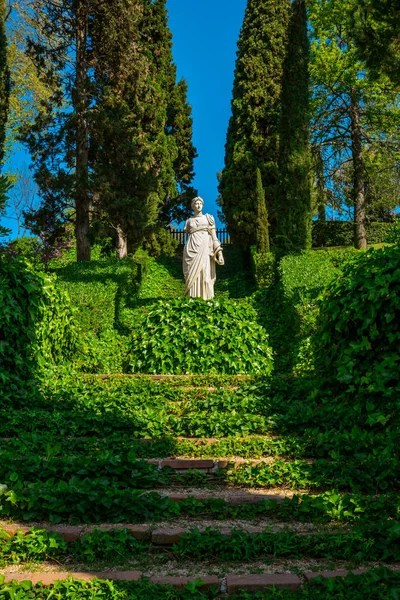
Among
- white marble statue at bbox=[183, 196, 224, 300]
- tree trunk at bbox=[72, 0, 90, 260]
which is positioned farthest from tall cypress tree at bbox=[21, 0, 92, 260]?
white marble statue at bbox=[183, 196, 224, 300]

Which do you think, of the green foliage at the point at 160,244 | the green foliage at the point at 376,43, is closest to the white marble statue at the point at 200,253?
the green foliage at the point at 376,43

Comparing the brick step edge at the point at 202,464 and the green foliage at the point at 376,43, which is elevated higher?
the green foliage at the point at 376,43

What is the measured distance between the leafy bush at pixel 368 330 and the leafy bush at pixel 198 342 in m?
3.07

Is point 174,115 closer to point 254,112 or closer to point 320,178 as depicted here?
point 254,112

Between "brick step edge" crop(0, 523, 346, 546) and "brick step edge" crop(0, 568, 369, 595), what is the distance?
1.28ft

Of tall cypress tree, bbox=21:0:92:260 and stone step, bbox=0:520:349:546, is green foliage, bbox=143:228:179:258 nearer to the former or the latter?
tall cypress tree, bbox=21:0:92:260

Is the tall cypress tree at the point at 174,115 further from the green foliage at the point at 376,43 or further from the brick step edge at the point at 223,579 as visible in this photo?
the brick step edge at the point at 223,579

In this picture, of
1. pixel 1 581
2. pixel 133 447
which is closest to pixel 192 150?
pixel 133 447

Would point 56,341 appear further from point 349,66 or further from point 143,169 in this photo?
point 349,66

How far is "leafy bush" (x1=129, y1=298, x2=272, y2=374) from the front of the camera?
9430 millimetres

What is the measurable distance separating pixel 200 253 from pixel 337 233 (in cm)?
1621

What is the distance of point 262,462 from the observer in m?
5.04

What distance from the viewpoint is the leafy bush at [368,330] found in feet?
18.2

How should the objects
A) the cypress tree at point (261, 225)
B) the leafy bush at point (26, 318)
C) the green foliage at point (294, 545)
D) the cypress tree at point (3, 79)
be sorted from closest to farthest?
the green foliage at point (294, 545) < the leafy bush at point (26, 318) < the cypress tree at point (3, 79) < the cypress tree at point (261, 225)
